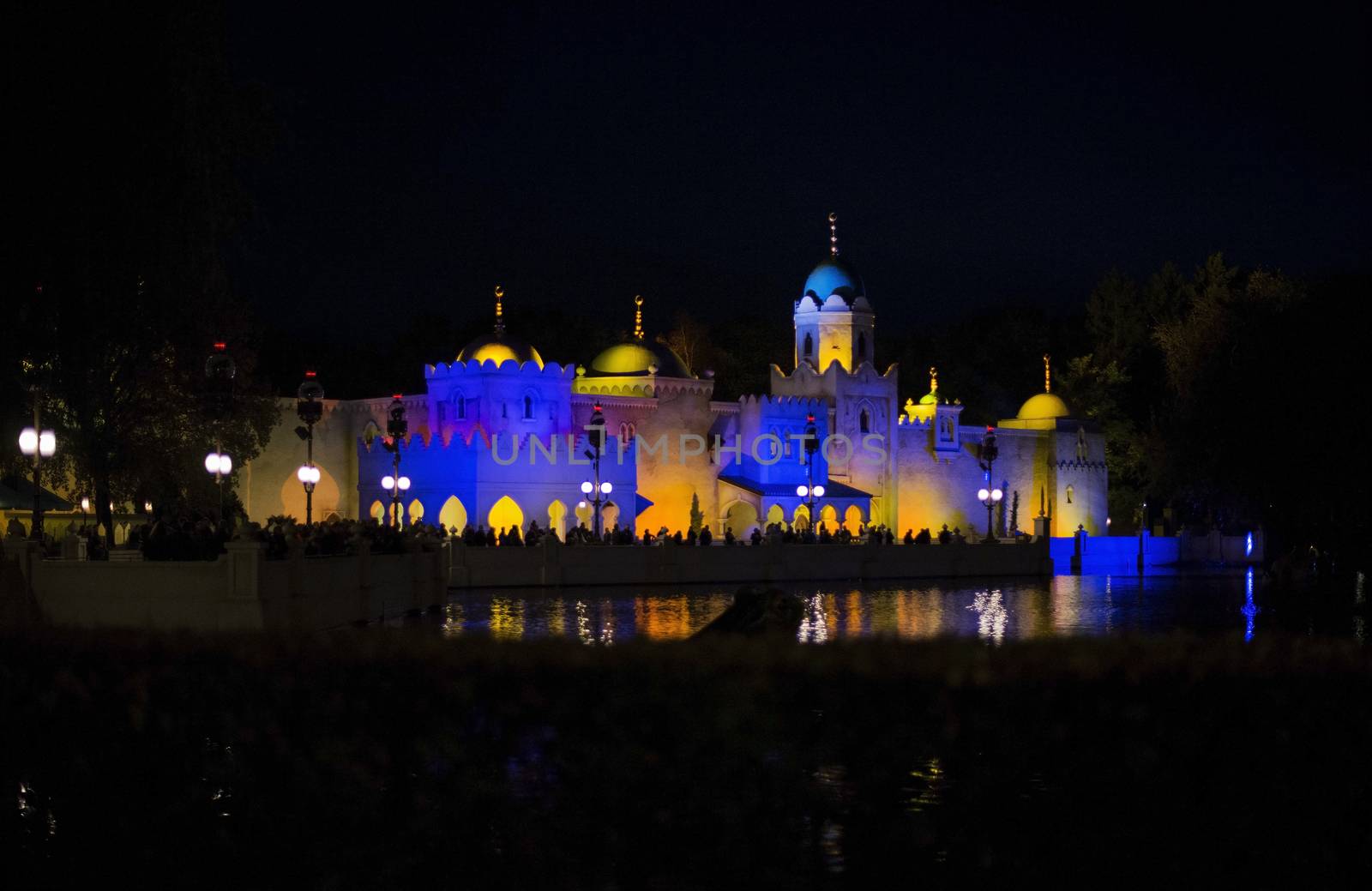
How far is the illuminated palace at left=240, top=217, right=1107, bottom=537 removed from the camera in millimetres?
48562

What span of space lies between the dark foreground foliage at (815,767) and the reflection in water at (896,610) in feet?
32.0

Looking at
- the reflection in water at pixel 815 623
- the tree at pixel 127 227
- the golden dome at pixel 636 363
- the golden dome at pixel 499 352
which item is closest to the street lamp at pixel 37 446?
the tree at pixel 127 227

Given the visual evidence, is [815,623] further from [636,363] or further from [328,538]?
[636,363]

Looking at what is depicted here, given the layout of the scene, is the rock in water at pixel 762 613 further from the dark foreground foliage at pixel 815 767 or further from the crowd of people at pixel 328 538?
the crowd of people at pixel 328 538

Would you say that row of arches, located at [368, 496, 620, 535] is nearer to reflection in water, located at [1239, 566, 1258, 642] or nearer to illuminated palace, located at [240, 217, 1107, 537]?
illuminated palace, located at [240, 217, 1107, 537]

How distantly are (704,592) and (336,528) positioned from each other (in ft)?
31.8

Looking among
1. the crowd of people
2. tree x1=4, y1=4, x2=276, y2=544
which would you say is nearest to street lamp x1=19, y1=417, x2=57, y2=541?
the crowd of people

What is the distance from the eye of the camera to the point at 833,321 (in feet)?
208

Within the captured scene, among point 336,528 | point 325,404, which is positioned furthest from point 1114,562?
point 336,528

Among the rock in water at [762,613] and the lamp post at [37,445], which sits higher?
the lamp post at [37,445]

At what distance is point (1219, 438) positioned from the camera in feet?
119

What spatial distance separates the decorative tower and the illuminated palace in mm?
66

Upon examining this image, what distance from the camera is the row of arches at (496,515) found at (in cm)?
4781

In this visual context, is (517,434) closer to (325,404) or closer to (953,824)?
(325,404)
